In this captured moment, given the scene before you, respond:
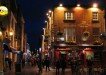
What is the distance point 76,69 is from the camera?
49219mm

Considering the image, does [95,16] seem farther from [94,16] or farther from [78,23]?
[78,23]

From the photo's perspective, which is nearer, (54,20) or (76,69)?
(76,69)

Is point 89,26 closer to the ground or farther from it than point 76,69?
farther from it

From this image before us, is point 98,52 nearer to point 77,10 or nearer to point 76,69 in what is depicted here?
point 77,10

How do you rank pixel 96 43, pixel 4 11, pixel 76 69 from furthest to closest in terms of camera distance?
pixel 96 43 → pixel 76 69 → pixel 4 11

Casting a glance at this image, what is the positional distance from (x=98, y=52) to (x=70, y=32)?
6.83 m

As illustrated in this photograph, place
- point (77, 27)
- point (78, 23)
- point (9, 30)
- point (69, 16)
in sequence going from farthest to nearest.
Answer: point (69, 16)
point (78, 23)
point (77, 27)
point (9, 30)

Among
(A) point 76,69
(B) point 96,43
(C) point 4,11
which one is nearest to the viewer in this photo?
(C) point 4,11

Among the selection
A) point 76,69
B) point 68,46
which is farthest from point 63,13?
point 76,69

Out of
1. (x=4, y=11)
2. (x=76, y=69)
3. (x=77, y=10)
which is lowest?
(x=76, y=69)

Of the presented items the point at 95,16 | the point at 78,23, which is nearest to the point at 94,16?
the point at 95,16

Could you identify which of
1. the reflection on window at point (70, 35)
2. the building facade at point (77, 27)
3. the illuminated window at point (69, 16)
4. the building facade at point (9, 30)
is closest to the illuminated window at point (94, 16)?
the building facade at point (77, 27)

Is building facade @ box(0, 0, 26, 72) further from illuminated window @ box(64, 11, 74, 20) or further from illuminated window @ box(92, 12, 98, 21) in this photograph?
illuminated window @ box(92, 12, 98, 21)

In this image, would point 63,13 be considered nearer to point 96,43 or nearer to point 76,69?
point 96,43
